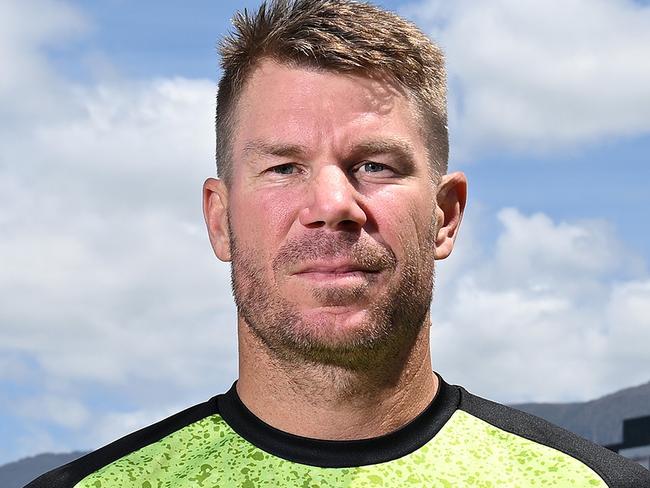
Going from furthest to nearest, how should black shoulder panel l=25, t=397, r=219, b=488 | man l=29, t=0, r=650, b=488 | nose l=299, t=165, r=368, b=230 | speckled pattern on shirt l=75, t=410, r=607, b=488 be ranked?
black shoulder panel l=25, t=397, r=219, b=488 → speckled pattern on shirt l=75, t=410, r=607, b=488 → man l=29, t=0, r=650, b=488 → nose l=299, t=165, r=368, b=230

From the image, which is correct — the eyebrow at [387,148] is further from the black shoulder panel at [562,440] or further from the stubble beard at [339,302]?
the black shoulder panel at [562,440]

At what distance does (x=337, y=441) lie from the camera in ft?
13.1

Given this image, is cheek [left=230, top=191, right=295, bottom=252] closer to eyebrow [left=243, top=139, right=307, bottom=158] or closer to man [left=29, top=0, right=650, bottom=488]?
man [left=29, top=0, right=650, bottom=488]

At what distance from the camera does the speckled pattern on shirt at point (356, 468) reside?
12.9 feet

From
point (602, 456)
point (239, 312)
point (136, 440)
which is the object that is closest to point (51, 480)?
point (136, 440)

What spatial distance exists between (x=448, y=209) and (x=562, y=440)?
102cm

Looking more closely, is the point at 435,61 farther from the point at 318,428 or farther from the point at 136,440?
the point at 136,440

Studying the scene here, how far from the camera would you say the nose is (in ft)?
12.0

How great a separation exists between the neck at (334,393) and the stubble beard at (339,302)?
0.04m

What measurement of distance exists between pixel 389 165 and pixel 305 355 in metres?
0.74

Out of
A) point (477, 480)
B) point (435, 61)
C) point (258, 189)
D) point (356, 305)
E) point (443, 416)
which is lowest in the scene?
point (477, 480)

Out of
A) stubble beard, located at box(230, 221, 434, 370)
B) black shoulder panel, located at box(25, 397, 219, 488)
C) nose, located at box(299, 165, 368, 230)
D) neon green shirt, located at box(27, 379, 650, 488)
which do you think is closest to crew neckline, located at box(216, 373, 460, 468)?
neon green shirt, located at box(27, 379, 650, 488)

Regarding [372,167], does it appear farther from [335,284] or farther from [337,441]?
[337,441]

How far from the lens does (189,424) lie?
4266 millimetres
